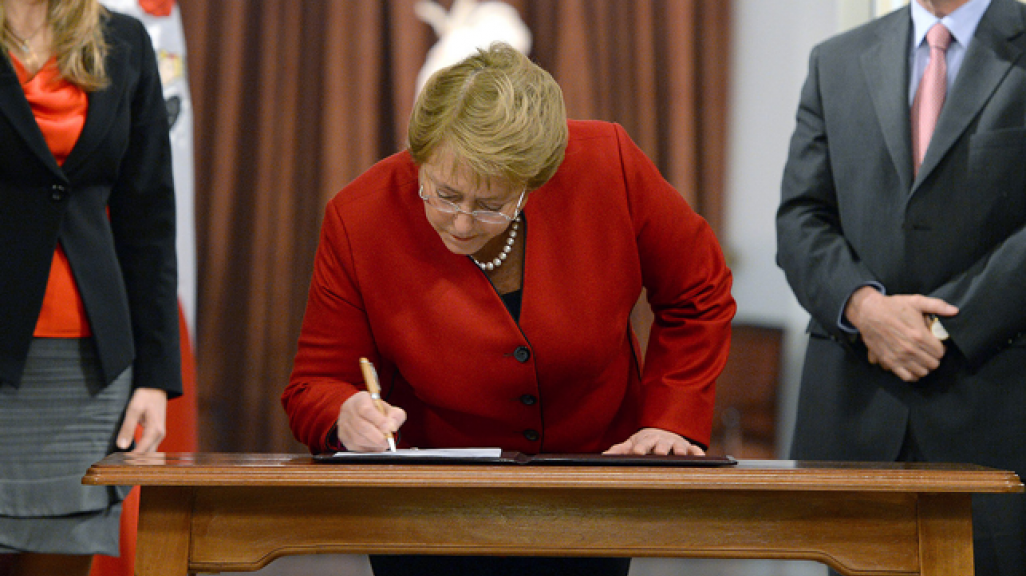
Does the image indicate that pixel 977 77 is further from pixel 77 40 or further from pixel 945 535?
pixel 77 40

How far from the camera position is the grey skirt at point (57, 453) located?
5.70ft

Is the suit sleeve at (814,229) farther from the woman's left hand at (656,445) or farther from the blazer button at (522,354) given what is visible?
the blazer button at (522,354)

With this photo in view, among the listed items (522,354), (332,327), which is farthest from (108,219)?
(522,354)

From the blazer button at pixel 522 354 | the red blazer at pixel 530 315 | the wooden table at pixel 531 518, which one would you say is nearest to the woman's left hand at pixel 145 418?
the red blazer at pixel 530 315

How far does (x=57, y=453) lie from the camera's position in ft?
5.85

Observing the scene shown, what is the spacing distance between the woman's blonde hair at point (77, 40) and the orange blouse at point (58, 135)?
0.03m

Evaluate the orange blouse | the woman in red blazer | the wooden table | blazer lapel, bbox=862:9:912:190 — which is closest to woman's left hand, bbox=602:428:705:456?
the woman in red blazer

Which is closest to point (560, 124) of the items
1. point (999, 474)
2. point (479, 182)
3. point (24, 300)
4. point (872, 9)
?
point (479, 182)

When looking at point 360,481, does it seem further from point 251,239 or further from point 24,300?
point 251,239

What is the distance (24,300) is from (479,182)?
2.83 ft

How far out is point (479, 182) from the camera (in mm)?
1512

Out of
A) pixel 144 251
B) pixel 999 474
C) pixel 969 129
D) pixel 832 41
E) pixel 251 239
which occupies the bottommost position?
pixel 251 239

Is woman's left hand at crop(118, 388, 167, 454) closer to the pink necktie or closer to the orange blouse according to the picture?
the orange blouse

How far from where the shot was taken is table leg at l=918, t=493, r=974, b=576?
1.27 m
